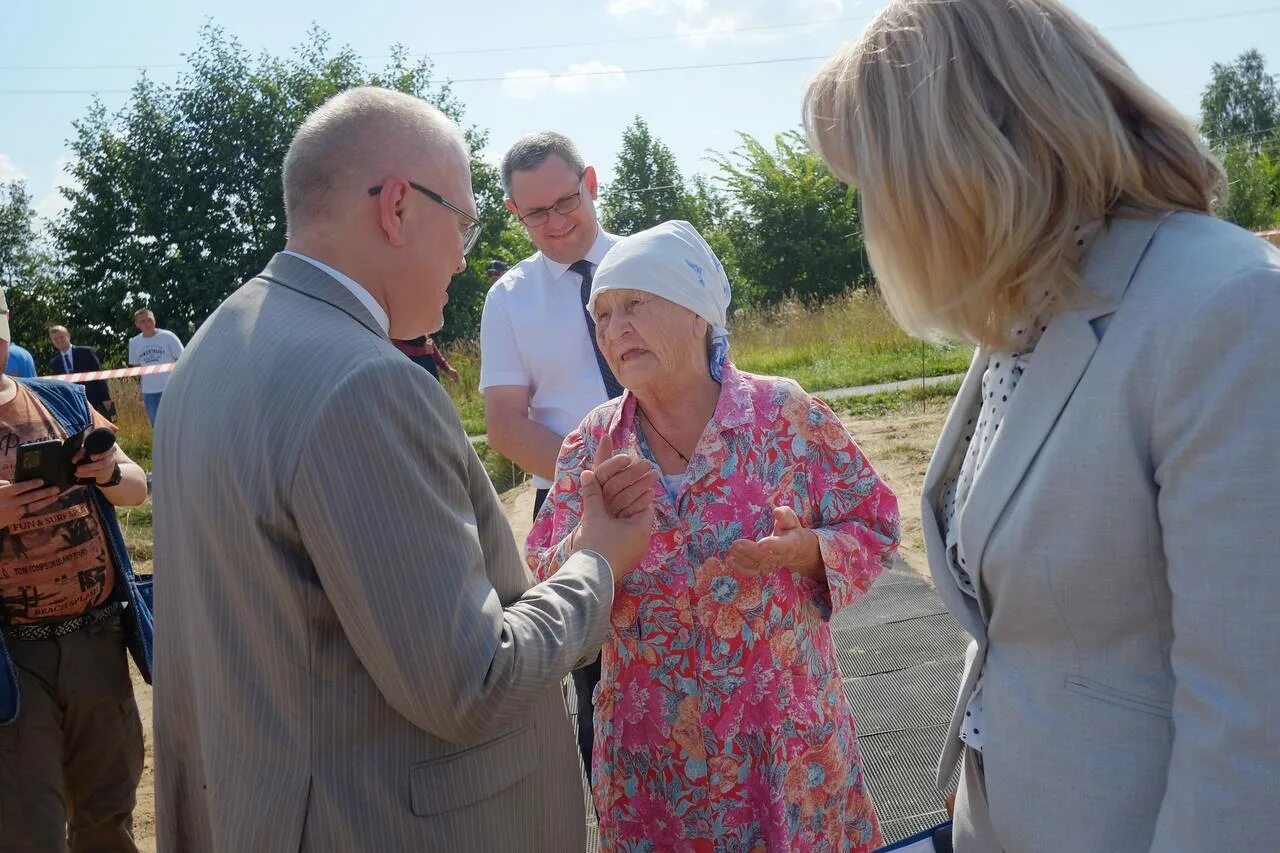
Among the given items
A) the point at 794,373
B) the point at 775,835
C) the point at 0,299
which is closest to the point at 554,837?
the point at 775,835

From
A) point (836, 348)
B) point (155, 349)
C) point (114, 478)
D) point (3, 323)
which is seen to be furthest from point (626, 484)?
point (155, 349)

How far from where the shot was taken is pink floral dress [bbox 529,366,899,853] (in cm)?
215

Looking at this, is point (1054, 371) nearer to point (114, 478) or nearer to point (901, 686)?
point (114, 478)

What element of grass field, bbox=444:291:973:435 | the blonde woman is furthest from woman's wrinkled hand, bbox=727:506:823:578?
grass field, bbox=444:291:973:435

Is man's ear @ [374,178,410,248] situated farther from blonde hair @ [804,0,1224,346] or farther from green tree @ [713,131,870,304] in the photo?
green tree @ [713,131,870,304]

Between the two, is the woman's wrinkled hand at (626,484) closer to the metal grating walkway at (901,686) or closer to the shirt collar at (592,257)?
the shirt collar at (592,257)

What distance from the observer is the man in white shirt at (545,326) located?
3.20 metres

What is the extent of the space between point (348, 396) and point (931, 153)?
862mm

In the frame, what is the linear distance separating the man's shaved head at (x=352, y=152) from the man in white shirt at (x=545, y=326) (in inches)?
56.4

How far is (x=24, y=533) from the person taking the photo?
2.83m

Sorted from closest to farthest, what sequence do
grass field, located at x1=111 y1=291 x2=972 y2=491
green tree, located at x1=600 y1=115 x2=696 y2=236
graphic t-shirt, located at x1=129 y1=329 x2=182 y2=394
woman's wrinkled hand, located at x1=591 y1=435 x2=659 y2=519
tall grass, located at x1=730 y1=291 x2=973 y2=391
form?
woman's wrinkled hand, located at x1=591 y1=435 x2=659 y2=519
grass field, located at x1=111 y1=291 x2=972 y2=491
tall grass, located at x1=730 y1=291 x2=973 y2=391
graphic t-shirt, located at x1=129 y1=329 x2=182 y2=394
green tree, located at x1=600 y1=115 x2=696 y2=236

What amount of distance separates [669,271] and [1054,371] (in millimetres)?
1174

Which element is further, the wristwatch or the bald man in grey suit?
the wristwatch

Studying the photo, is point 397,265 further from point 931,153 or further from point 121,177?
point 121,177
